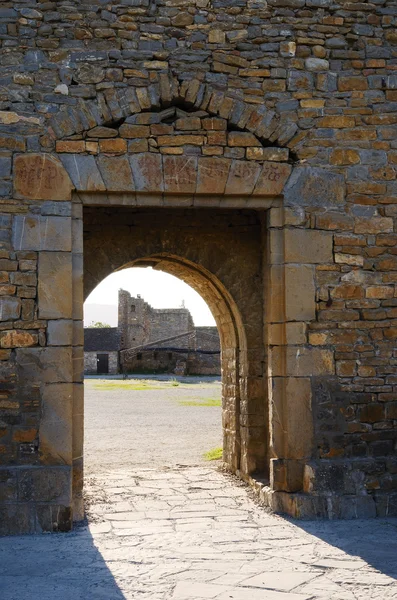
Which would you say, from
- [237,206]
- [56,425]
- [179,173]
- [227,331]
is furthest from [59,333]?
[227,331]

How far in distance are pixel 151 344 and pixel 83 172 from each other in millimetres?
32554

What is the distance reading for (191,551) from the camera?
17.3 ft

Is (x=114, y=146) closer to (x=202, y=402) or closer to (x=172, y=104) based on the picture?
(x=172, y=104)

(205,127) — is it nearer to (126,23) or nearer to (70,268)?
(126,23)

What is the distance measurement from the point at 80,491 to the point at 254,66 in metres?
4.29

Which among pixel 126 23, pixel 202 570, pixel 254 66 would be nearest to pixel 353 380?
pixel 202 570

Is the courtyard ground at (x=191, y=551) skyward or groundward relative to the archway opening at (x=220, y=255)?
groundward

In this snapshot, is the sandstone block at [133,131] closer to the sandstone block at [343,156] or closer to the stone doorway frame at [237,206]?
the stone doorway frame at [237,206]

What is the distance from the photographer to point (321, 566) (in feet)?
16.0

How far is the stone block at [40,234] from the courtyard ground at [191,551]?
2.50 metres

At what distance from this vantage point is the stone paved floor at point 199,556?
4.40m

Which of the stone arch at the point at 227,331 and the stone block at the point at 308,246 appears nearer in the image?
the stone block at the point at 308,246

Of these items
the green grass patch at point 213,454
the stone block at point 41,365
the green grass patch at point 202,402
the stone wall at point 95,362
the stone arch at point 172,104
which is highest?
the stone arch at point 172,104

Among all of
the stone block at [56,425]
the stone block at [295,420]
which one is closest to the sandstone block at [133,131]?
the stone block at [56,425]
